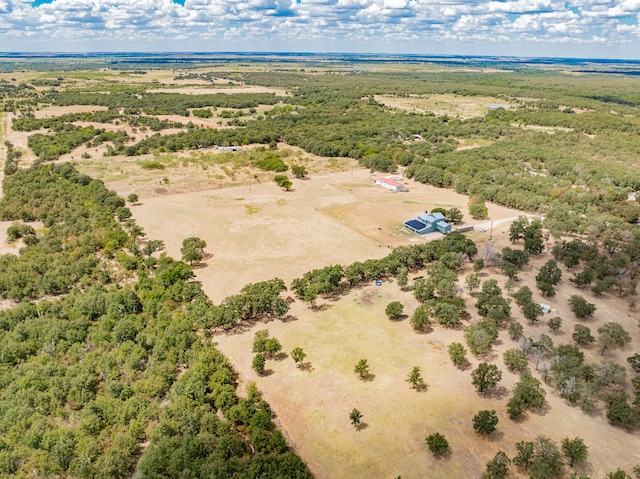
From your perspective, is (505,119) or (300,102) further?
(300,102)

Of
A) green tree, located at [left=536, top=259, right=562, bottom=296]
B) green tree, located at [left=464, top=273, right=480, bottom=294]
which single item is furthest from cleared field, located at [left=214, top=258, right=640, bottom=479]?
green tree, located at [left=464, top=273, right=480, bottom=294]

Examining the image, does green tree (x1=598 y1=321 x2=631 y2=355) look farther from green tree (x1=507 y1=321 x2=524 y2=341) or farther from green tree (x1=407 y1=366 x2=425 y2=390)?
green tree (x1=407 y1=366 x2=425 y2=390)

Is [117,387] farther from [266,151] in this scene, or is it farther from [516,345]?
[266,151]

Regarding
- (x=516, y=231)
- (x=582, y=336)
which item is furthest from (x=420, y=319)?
(x=516, y=231)

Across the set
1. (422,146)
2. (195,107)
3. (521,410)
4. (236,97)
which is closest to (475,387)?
(521,410)

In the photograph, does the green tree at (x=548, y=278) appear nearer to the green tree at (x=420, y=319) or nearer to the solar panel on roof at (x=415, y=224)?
the green tree at (x=420, y=319)

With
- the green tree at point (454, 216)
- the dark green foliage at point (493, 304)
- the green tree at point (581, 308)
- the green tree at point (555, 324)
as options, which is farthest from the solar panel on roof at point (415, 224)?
the green tree at point (555, 324)

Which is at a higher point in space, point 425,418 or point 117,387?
point 117,387
